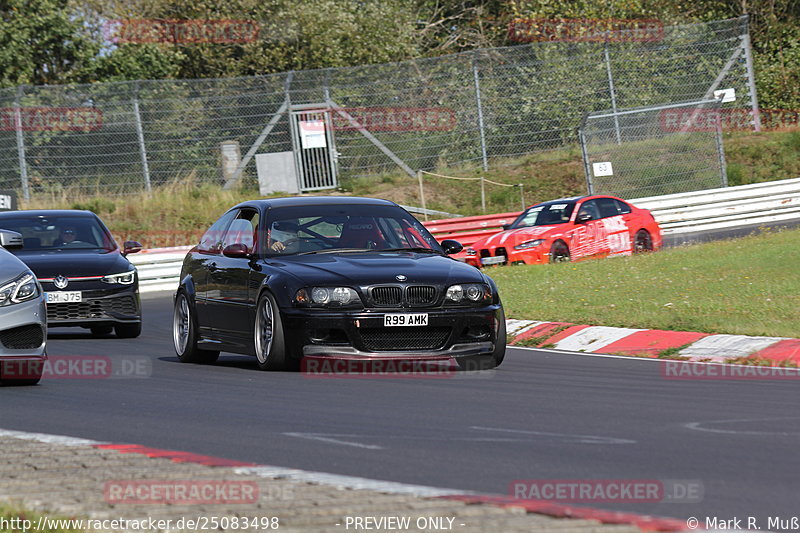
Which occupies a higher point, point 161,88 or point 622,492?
point 161,88

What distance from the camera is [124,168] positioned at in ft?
105

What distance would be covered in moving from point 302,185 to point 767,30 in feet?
55.6

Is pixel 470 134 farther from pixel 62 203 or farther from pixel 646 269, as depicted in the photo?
pixel 646 269

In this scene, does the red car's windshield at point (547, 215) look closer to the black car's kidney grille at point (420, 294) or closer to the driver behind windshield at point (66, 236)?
the driver behind windshield at point (66, 236)

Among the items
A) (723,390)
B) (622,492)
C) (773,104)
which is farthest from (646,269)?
(773,104)

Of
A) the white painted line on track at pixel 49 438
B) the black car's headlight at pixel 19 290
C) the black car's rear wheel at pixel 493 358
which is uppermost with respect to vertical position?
the black car's headlight at pixel 19 290

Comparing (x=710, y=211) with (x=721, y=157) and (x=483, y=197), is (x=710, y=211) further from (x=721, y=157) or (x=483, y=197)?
(x=483, y=197)

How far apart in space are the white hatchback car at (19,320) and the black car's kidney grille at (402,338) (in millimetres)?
2474

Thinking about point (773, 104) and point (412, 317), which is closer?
point (412, 317)

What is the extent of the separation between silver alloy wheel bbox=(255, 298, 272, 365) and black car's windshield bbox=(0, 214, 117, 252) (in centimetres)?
595

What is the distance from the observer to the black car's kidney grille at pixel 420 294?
10.7m

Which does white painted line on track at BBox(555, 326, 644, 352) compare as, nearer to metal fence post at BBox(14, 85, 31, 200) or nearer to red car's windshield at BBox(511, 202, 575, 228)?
red car's windshield at BBox(511, 202, 575, 228)

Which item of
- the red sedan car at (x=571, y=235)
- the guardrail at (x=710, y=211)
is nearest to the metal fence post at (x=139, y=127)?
the guardrail at (x=710, y=211)

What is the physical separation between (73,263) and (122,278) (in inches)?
23.0
